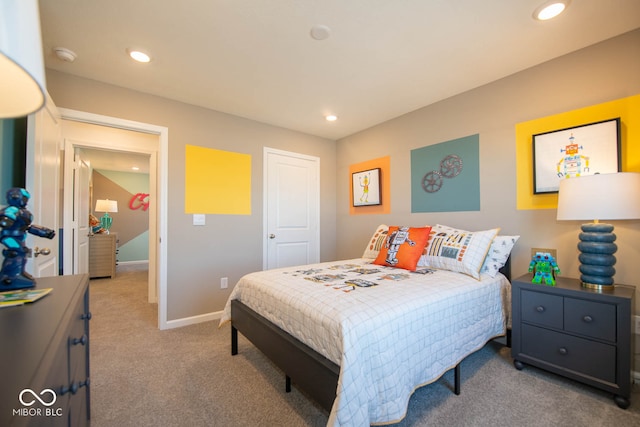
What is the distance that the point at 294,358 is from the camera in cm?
152

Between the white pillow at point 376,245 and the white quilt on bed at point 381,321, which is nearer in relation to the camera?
the white quilt on bed at point 381,321

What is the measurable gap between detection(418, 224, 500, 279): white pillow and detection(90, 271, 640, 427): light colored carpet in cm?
76

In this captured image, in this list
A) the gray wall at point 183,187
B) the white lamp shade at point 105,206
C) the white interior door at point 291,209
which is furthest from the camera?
the white lamp shade at point 105,206

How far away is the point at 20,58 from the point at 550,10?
249cm

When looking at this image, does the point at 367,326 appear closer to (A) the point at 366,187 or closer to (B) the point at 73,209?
(A) the point at 366,187

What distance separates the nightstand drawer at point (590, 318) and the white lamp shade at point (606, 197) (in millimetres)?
549

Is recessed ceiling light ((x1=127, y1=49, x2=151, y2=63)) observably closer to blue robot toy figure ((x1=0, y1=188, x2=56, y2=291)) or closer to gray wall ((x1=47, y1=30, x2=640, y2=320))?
gray wall ((x1=47, y1=30, x2=640, y2=320))

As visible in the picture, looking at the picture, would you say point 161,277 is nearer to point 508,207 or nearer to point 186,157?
point 186,157

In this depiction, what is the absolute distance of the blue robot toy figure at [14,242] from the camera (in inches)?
42.8

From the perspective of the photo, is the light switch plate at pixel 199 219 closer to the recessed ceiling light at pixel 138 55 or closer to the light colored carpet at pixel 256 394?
the light colored carpet at pixel 256 394

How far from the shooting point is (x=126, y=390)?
1.80 metres

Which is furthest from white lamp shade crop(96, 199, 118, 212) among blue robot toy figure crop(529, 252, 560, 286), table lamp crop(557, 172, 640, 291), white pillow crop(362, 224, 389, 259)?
table lamp crop(557, 172, 640, 291)

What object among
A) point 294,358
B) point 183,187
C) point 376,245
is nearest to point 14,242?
point 294,358

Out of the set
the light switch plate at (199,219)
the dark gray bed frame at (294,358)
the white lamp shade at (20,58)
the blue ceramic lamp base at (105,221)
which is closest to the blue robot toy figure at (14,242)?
the white lamp shade at (20,58)
